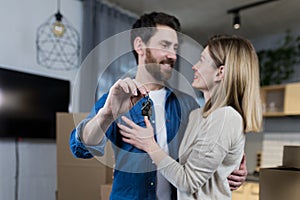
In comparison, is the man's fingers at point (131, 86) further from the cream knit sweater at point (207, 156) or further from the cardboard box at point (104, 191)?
the cardboard box at point (104, 191)

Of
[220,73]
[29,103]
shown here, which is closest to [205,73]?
[220,73]

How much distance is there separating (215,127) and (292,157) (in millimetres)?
231

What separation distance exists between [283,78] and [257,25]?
0.51m

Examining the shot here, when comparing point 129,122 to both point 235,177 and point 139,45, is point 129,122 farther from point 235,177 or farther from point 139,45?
point 235,177

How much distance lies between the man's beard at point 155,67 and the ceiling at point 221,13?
1.49m

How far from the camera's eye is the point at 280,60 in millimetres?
2584

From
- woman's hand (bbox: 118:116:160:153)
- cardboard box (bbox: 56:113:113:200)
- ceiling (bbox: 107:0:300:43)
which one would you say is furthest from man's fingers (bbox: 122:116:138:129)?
ceiling (bbox: 107:0:300:43)

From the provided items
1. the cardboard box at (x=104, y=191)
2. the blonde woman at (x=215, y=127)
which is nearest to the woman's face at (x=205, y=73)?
the blonde woman at (x=215, y=127)

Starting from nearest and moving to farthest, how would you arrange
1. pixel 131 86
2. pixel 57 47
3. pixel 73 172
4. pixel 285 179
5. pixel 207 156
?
pixel 131 86 → pixel 207 156 → pixel 285 179 → pixel 73 172 → pixel 57 47

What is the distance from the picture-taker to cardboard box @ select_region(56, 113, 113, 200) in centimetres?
95

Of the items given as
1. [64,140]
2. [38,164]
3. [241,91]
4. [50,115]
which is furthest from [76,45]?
[241,91]

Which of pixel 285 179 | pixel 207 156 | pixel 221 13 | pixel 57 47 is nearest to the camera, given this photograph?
pixel 207 156

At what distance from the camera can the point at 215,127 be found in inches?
20.2

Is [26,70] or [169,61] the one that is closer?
[169,61]
